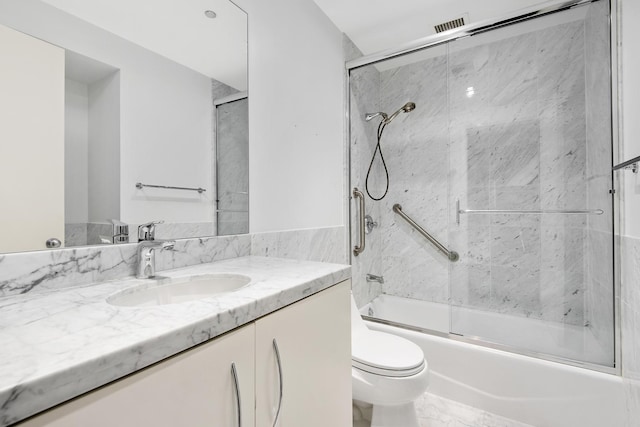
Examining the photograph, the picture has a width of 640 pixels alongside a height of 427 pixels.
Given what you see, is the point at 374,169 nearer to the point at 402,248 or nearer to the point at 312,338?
the point at 402,248

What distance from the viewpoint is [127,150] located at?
972mm

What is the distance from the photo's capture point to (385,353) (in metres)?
1.33

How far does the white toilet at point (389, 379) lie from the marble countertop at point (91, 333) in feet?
2.17

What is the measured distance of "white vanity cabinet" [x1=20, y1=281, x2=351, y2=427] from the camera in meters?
0.42

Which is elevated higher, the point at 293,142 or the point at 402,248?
the point at 293,142

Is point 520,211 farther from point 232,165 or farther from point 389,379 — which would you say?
point 232,165

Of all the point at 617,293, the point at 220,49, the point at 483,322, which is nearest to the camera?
the point at 220,49

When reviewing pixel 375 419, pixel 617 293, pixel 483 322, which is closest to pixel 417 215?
pixel 483 322

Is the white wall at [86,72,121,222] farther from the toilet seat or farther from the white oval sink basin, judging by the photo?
the toilet seat

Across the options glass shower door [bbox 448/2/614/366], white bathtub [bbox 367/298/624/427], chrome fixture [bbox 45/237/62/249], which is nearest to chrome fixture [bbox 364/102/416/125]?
glass shower door [bbox 448/2/614/366]

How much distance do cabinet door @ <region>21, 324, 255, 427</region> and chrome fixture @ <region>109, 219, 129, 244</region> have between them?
57 cm

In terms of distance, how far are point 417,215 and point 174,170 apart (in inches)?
76.8

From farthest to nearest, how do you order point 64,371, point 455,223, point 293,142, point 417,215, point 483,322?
point 417,215 < point 455,223 < point 483,322 < point 293,142 < point 64,371

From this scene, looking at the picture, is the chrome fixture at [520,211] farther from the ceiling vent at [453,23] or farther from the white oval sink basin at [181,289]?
the white oval sink basin at [181,289]
